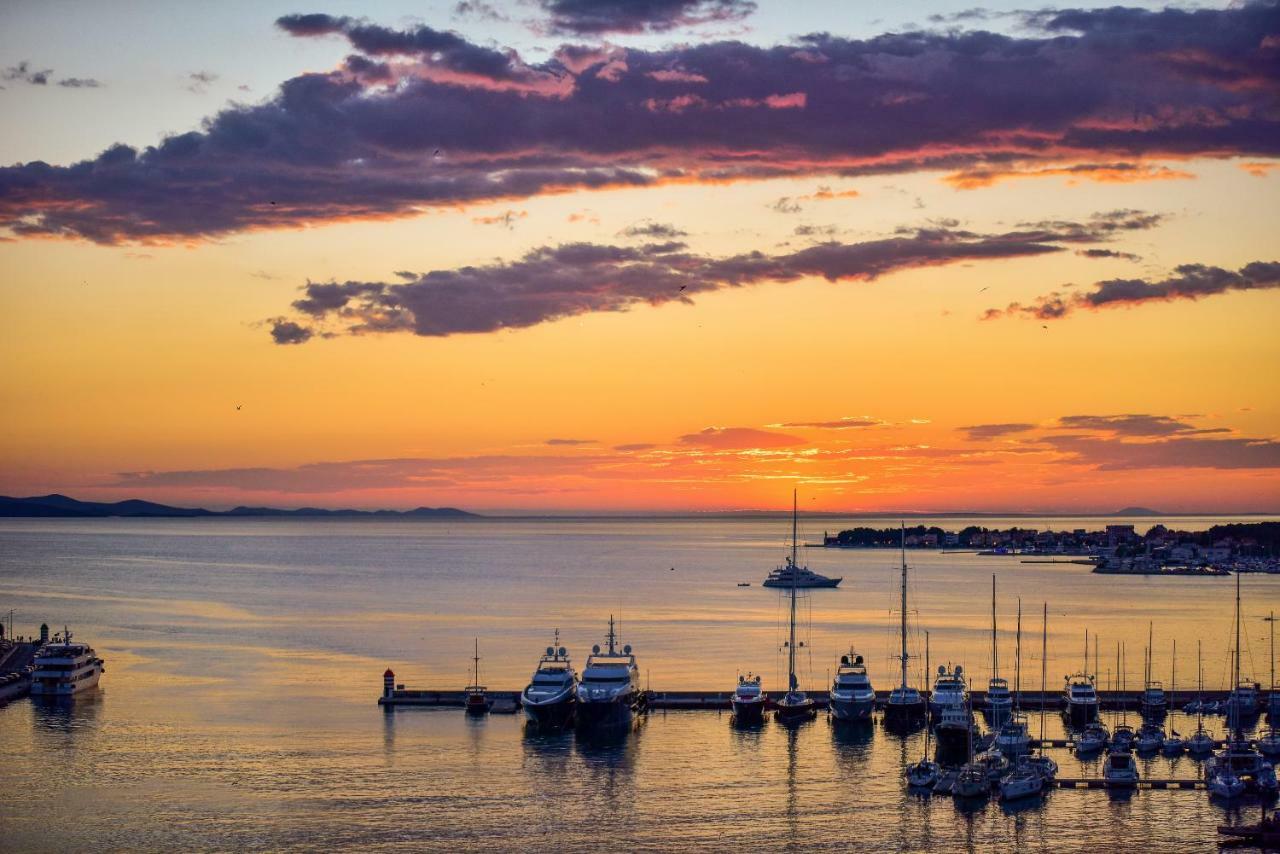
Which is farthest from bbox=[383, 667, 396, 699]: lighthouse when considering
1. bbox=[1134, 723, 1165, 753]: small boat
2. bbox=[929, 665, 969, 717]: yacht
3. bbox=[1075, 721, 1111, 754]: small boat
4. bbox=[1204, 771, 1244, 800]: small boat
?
bbox=[1204, 771, 1244, 800]: small boat

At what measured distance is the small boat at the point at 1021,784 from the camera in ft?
182

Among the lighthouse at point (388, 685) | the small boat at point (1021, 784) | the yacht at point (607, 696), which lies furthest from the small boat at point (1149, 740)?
the lighthouse at point (388, 685)

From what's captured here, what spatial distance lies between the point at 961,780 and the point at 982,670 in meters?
41.3

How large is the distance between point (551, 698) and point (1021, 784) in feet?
79.2

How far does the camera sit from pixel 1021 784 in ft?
183

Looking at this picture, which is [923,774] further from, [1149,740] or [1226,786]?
[1149,740]

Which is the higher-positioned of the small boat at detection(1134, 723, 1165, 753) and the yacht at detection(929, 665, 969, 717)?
the yacht at detection(929, 665, 969, 717)

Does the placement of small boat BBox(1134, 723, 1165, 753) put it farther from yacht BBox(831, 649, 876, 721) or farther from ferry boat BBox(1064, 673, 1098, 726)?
yacht BBox(831, 649, 876, 721)

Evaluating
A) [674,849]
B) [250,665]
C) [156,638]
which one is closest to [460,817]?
→ [674,849]

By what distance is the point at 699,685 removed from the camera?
8738 centimetres

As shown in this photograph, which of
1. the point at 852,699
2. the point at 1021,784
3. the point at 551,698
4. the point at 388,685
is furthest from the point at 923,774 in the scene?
the point at 388,685

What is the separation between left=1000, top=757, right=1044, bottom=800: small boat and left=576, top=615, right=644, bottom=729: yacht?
67.0 ft

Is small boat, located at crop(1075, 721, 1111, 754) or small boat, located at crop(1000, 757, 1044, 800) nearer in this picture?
small boat, located at crop(1000, 757, 1044, 800)

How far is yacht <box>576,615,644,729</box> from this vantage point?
69188mm
